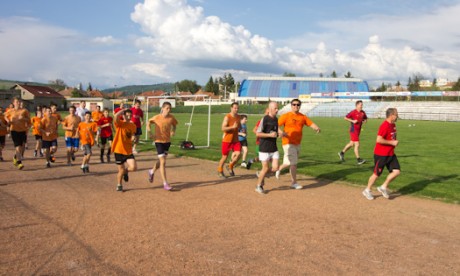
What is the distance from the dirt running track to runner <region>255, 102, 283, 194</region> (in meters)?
0.52

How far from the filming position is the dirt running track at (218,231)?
4.67m

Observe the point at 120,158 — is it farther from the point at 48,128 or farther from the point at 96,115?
the point at 96,115

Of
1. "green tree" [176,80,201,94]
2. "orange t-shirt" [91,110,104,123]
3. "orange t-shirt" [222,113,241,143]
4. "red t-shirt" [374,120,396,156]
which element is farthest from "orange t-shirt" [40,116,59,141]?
"green tree" [176,80,201,94]

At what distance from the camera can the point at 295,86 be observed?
94.3 meters

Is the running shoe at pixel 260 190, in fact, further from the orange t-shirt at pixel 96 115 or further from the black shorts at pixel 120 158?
the orange t-shirt at pixel 96 115

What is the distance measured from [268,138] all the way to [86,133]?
5.70 meters

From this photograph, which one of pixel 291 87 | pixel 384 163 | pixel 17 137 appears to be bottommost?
pixel 384 163

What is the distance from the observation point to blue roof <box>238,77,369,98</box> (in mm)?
92500

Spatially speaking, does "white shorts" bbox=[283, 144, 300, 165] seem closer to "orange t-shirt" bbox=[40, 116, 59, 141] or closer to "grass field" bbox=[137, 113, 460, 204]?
"grass field" bbox=[137, 113, 460, 204]

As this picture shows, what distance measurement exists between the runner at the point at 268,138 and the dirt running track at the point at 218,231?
521 millimetres

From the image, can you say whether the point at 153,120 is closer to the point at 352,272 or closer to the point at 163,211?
the point at 163,211

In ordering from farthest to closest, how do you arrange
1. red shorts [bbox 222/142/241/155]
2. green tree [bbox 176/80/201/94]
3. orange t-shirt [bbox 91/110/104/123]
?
1. green tree [bbox 176/80/201/94]
2. orange t-shirt [bbox 91/110/104/123]
3. red shorts [bbox 222/142/241/155]

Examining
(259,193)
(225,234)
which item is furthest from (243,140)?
(225,234)

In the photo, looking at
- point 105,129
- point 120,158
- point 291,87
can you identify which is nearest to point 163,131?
point 120,158
